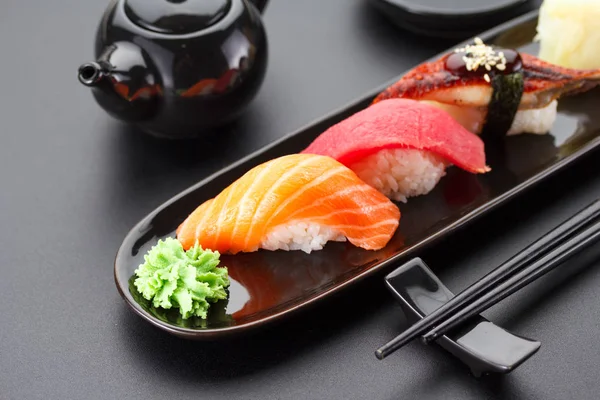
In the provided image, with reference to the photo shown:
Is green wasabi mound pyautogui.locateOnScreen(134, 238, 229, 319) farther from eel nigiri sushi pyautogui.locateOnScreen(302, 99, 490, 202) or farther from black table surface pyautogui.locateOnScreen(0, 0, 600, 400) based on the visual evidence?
eel nigiri sushi pyautogui.locateOnScreen(302, 99, 490, 202)

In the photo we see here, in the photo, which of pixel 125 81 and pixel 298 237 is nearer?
pixel 298 237

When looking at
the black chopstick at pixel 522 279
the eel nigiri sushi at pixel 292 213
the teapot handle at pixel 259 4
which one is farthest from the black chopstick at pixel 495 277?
the teapot handle at pixel 259 4

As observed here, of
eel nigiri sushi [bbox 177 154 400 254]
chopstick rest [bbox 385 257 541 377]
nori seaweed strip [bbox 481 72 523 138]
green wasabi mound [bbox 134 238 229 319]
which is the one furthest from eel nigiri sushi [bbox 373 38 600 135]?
green wasabi mound [bbox 134 238 229 319]

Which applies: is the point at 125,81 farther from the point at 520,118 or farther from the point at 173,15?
the point at 520,118

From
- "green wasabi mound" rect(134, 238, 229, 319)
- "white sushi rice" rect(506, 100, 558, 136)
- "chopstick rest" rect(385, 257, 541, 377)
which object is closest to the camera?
"chopstick rest" rect(385, 257, 541, 377)

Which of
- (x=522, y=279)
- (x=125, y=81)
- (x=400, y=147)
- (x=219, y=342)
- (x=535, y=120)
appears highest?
(x=125, y=81)

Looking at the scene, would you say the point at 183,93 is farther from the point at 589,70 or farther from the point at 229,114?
the point at 589,70

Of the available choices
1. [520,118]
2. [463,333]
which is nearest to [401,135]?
[520,118]
